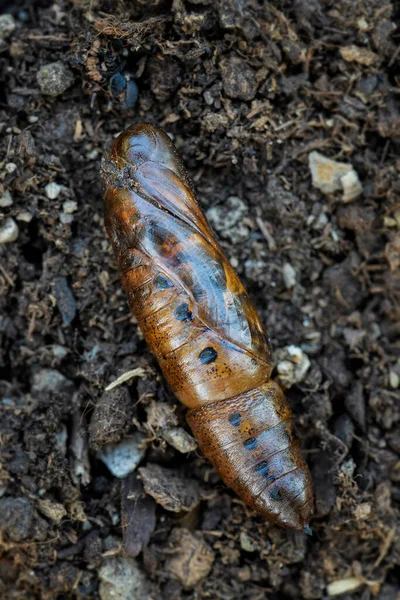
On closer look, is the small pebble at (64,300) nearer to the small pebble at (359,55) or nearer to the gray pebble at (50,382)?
the gray pebble at (50,382)

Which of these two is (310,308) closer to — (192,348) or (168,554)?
(192,348)

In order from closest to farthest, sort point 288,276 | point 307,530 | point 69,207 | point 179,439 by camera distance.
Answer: point 307,530
point 179,439
point 69,207
point 288,276

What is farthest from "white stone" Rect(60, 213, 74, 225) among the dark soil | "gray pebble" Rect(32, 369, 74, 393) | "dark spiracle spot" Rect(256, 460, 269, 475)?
"dark spiracle spot" Rect(256, 460, 269, 475)

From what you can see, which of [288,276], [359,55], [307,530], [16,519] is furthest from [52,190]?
[307,530]

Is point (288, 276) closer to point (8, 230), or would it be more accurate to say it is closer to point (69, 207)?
point (69, 207)

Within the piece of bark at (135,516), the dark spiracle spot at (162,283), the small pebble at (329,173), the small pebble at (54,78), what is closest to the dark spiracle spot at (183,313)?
the dark spiracle spot at (162,283)

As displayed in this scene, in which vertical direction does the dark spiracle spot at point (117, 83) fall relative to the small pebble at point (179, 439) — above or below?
above

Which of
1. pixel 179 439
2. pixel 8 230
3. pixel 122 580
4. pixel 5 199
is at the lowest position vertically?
pixel 122 580
